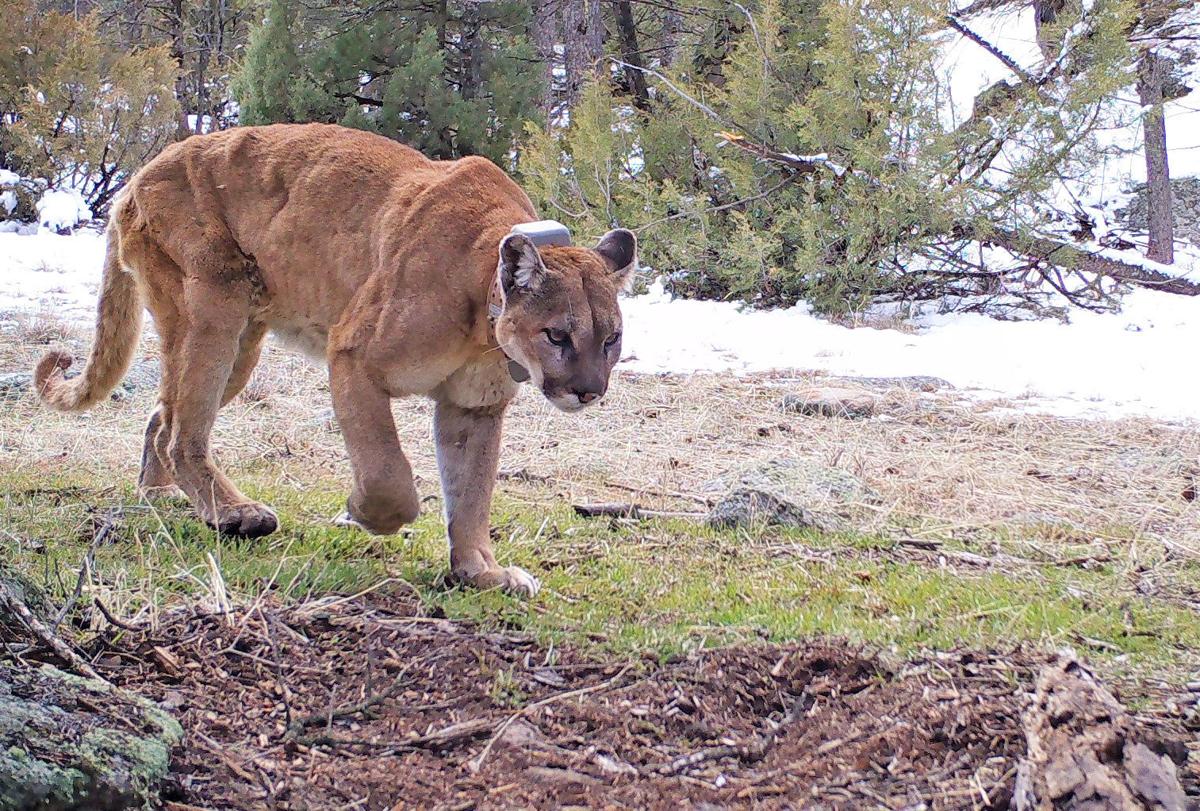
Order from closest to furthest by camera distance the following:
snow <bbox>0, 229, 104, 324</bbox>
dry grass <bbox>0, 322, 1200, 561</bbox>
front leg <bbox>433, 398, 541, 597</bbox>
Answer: front leg <bbox>433, 398, 541, 597</bbox> → dry grass <bbox>0, 322, 1200, 561</bbox> → snow <bbox>0, 229, 104, 324</bbox>

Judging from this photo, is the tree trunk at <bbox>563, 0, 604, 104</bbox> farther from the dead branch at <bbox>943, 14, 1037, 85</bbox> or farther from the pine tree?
the dead branch at <bbox>943, 14, 1037, 85</bbox>

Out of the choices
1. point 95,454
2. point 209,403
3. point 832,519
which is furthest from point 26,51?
point 832,519

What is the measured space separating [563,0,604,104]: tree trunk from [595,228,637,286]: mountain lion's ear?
39.0 feet

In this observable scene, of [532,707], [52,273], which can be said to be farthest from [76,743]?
[52,273]

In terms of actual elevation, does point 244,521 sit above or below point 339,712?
above

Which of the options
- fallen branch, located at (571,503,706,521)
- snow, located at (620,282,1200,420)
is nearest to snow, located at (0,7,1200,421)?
snow, located at (620,282,1200,420)

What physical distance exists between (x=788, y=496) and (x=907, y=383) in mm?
4696

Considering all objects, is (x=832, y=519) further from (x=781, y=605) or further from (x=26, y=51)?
(x=26, y=51)

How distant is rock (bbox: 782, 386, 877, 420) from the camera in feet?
27.6

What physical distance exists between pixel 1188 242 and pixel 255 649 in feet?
61.1

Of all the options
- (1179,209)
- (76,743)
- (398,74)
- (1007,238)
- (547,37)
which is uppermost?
(547,37)

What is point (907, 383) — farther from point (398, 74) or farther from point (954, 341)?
point (398, 74)

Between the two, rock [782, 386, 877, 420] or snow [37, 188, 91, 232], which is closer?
rock [782, 386, 877, 420]

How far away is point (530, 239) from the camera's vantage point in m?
4.19
